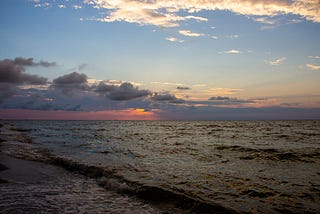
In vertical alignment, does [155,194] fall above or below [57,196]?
below

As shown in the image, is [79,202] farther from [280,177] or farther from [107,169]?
[280,177]

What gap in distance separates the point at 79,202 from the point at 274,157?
15.8 metres

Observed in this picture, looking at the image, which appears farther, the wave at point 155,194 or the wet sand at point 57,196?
the wave at point 155,194

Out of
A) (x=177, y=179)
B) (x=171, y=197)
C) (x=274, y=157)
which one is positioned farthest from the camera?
(x=274, y=157)

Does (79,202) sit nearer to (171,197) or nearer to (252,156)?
(171,197)

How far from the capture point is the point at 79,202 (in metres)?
8.36

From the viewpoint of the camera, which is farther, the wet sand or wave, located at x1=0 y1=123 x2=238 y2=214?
wave, located at x1=0 y1=123 x2=238 y2=214

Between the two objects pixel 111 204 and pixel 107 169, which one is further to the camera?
pixel 107 169

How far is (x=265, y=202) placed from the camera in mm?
8805

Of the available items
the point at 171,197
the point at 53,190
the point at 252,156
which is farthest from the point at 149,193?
the point at 252,156

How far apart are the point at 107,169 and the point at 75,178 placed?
2288 mm

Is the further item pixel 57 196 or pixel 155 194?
pixel 155 194

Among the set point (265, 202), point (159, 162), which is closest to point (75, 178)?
point (159, 162)

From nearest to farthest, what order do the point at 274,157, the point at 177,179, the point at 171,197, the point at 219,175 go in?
the point at 171,197 < the point at 177,179 < the point at 219,175 < the point at 274,157
